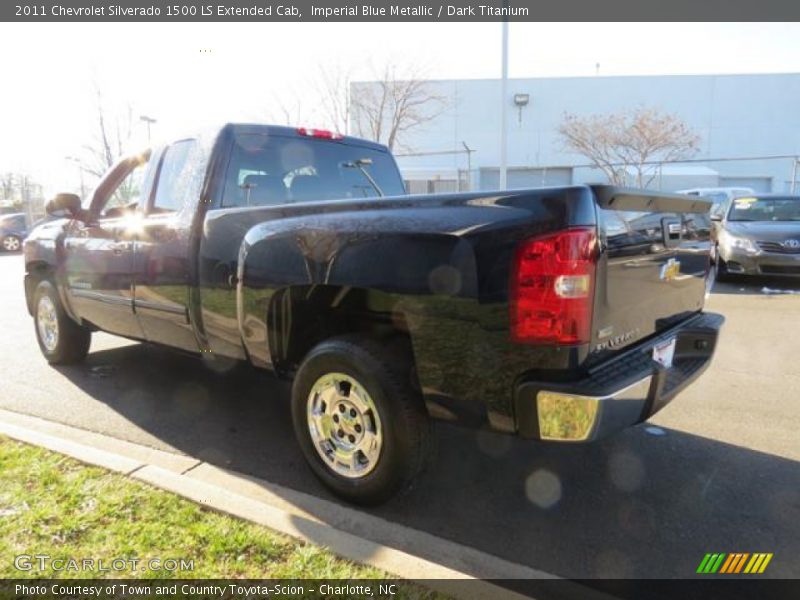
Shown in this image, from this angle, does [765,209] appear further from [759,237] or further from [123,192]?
[123,192]

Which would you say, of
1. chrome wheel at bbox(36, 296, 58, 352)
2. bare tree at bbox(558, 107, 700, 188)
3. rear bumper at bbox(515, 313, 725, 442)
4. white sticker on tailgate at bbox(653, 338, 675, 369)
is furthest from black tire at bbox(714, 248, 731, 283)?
bare tree at bbox(558, 107, 700, 188)

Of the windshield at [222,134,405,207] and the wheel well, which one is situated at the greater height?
the windshield at [222,134,405,207]

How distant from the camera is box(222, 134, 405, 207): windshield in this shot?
12.2 feet

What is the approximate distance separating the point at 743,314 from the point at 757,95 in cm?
3356

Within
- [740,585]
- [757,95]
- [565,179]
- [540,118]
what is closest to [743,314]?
[740,585]

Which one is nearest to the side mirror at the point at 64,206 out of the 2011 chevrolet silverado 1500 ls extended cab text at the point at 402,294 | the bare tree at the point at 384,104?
the 2011 chevrolet silverado 1500 ls extended cab text at the point at 402,294

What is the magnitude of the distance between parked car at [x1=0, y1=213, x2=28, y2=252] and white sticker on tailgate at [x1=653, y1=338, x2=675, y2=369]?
2539 centimetres

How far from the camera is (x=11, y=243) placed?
22484 millimetres

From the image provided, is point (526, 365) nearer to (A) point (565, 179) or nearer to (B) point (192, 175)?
(B) point (192, 175)

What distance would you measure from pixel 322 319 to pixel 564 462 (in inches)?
65.3

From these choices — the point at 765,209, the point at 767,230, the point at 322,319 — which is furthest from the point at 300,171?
the point at 765,209

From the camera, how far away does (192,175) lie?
373 centimetres

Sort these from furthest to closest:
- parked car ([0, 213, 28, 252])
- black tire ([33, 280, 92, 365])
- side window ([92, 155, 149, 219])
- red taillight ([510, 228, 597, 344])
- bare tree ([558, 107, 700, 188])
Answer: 1. bare tree ([558, 107, 700, 188])
2. parked car ([0, 213, 28, 252])
3. black tire ([33, 280, 92, 365])
4. side window ([92, 155, 149, 219])
5. red taillight ([510, 228, 597, 344])

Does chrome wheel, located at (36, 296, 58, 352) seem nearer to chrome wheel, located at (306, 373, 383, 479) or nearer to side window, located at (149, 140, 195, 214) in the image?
side window, located at (149, 140, 195, 214)
